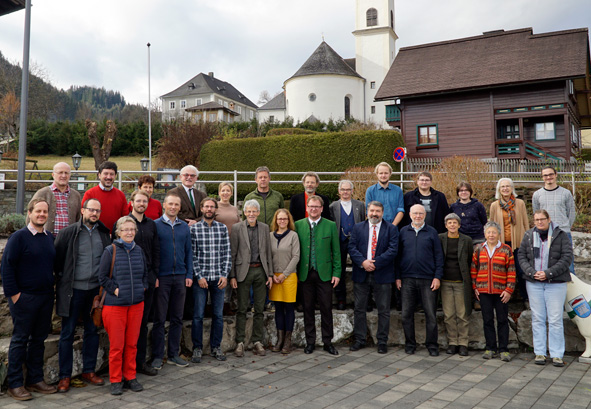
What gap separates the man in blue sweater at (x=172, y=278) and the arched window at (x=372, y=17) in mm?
47338

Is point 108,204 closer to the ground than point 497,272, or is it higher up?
higher up

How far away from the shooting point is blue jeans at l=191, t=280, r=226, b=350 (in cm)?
→ 560

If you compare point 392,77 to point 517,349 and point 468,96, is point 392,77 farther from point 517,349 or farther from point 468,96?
point 517,349

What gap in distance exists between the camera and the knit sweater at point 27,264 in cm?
418

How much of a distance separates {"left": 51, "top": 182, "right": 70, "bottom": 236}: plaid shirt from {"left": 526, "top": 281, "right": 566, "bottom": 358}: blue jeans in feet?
18.5

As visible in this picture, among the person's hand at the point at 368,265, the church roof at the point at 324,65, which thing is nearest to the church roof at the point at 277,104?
the church roof at the point at 324,65

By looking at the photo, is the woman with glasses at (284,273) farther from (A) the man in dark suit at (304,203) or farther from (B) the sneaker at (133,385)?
(B) the sneaker at (133,385)

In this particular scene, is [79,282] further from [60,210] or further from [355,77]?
[355,77]

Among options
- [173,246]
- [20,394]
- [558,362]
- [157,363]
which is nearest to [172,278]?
[173,246]

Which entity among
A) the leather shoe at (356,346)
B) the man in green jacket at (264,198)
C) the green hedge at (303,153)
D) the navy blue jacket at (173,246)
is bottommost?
the leather shoe at (356,346)

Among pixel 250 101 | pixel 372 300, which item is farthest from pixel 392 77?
pixel 250 101

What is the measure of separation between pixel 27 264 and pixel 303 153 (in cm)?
1612

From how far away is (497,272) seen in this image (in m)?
5.70

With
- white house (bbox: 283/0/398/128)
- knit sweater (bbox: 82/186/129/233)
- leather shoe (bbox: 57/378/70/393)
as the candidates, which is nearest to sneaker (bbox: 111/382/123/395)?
leather shoe (bbox: 57/378/70/393)
